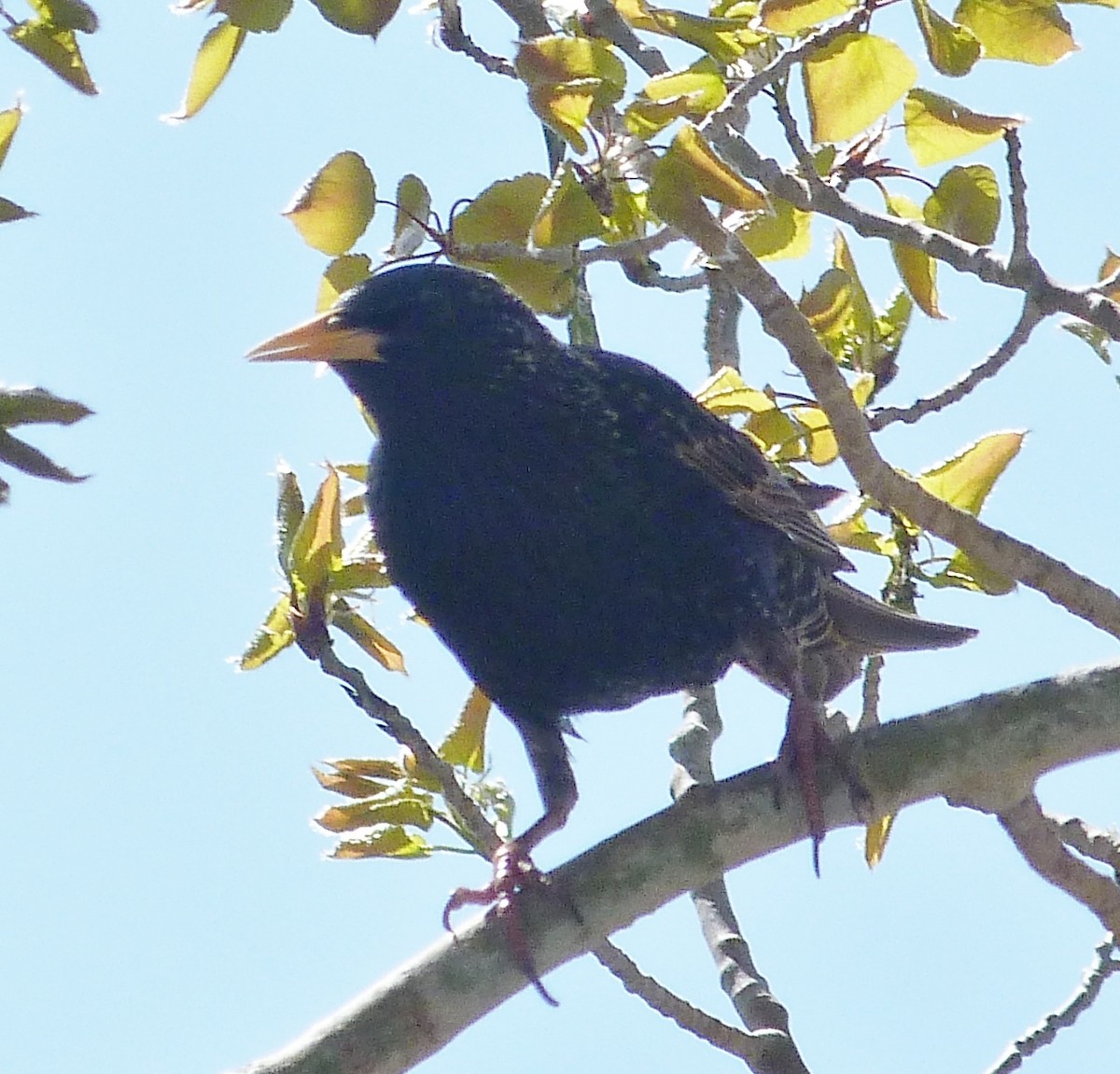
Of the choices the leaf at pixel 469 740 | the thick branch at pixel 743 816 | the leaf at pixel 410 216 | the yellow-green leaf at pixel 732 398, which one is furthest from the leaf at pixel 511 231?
the thick branch at pixel 743 816

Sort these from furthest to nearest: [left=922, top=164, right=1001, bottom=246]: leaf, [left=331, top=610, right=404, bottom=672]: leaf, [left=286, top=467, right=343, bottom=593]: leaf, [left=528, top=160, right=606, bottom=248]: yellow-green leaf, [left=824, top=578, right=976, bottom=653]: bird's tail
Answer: [left=824, top=578, right=976, bottom=653]: bird's tail, [left=331, top=610, right=404, bottom=672]: leaf, [left=286, top=467, right=343, bottom=593]: leaf, [left=922, top=164, right=1001, bottom=246]: leaf, [left=528, top=160, right=606, bottom=248]: yellow-green leaf

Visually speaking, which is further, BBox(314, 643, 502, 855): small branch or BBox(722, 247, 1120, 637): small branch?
BBox(314, 643, 502, 855): small branch

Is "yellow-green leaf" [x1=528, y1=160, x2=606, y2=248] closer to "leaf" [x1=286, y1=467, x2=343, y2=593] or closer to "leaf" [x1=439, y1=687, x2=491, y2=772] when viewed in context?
"leaf" [x1=286, y1=467, x2=343, y2=593]

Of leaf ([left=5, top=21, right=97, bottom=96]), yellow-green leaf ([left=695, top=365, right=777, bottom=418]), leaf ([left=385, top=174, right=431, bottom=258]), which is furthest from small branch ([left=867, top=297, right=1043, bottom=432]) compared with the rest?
leaf ([left=5, top=21, right=97, bottom=96])

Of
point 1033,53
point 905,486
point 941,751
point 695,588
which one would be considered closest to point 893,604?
point 695,588

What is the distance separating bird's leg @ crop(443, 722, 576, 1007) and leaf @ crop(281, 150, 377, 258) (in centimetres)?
107

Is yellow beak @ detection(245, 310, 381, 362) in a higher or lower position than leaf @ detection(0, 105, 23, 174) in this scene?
higher

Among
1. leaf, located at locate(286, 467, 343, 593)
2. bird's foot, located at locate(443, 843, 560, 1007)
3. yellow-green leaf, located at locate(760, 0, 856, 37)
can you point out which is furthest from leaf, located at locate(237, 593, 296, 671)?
yellow-green leaf, located at locate(760, 0, 856, 37)

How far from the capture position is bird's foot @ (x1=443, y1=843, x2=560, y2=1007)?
2287 millimetres

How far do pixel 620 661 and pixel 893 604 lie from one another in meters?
0.55

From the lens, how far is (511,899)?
2463mm

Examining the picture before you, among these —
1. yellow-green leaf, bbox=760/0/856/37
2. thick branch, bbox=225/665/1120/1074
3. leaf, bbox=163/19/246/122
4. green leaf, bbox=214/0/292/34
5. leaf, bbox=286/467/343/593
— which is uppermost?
leaf, bbox=163/19/246/122

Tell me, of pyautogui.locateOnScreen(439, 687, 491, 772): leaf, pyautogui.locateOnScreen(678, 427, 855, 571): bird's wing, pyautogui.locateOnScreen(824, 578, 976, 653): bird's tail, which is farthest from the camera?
pyautogui.locateOnScreen(824, 578, 976, 653): bird's tail

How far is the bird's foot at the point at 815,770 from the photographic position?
8.34 feet
